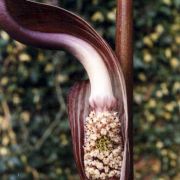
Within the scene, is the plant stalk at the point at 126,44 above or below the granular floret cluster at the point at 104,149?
above

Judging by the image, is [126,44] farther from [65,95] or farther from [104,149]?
[65,95]

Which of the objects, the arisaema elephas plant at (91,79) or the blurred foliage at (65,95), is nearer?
the arisaema elephas plant at (91,79)

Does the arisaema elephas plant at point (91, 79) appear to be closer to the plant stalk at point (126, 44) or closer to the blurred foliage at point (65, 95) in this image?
the plant stalk at point (126, 44)

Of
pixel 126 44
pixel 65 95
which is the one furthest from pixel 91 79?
pixel 65 95

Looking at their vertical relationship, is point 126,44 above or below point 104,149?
above

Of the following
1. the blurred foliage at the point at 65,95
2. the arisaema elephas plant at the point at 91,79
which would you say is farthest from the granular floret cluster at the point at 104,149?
the blurred foliage at the point at 65,95

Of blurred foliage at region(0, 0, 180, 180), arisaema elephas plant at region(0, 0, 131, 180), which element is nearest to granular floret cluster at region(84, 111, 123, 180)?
arisaema elephas plant at region(0, 0, 131, 180)

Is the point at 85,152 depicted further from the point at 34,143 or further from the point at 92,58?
the point at 34,143
